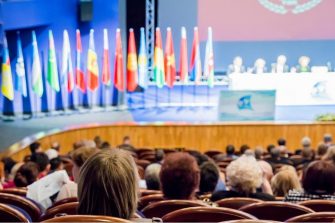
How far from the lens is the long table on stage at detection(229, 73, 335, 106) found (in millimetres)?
13125

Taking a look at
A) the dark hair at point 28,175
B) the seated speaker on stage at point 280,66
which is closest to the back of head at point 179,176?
the dark hair at point 28,175

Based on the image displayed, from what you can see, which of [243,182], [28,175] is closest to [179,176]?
[243,182]

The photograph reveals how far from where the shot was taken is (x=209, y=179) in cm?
434

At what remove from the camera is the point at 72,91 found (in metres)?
13.3

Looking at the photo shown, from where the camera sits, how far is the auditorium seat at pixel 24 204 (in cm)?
343

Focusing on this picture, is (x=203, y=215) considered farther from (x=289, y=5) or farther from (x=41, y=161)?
(x=289, y=5)

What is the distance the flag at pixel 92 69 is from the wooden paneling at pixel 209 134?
2.37 m

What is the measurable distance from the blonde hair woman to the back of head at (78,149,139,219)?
2249 millimetres

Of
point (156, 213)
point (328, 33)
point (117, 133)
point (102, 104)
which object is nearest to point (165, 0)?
point (102, 104)

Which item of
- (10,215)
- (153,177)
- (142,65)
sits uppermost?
(142,65)

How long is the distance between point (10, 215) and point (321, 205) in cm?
169

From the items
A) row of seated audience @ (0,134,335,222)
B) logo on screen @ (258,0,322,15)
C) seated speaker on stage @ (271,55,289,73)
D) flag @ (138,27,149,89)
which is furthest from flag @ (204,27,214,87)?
row of seated audience @ (0,134,335,222)

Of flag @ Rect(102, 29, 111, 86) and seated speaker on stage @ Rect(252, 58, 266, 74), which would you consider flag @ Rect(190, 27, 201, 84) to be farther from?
flag @ Rect(102, 29, 111, 86)

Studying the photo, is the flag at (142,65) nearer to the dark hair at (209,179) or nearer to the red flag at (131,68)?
the red flag at (131,68)
